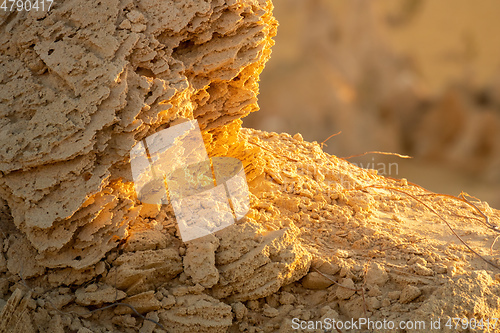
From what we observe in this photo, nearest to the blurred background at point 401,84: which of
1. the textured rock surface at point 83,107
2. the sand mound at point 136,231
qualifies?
the sand mound at point 136,231

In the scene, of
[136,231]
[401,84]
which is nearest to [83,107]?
[136,231]

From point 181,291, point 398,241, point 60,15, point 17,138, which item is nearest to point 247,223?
point 181,291

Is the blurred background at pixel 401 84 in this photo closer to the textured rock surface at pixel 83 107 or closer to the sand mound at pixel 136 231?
the sand mound at pixel 136 231

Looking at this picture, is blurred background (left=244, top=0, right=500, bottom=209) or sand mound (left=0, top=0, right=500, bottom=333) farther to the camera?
blurred background (left=244, top=0, right=500, bottom=209)

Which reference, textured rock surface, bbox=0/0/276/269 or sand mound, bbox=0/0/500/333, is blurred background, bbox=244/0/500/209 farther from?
textured rock surface, bbox=0/0/276/269

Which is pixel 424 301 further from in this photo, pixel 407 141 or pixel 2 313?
pixel 407 141

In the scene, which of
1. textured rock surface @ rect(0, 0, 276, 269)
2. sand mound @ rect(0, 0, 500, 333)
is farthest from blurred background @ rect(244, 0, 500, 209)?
textured rock surface @ rect(0, 0, 276, 269)

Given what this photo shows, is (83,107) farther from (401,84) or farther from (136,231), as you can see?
(401,84)
